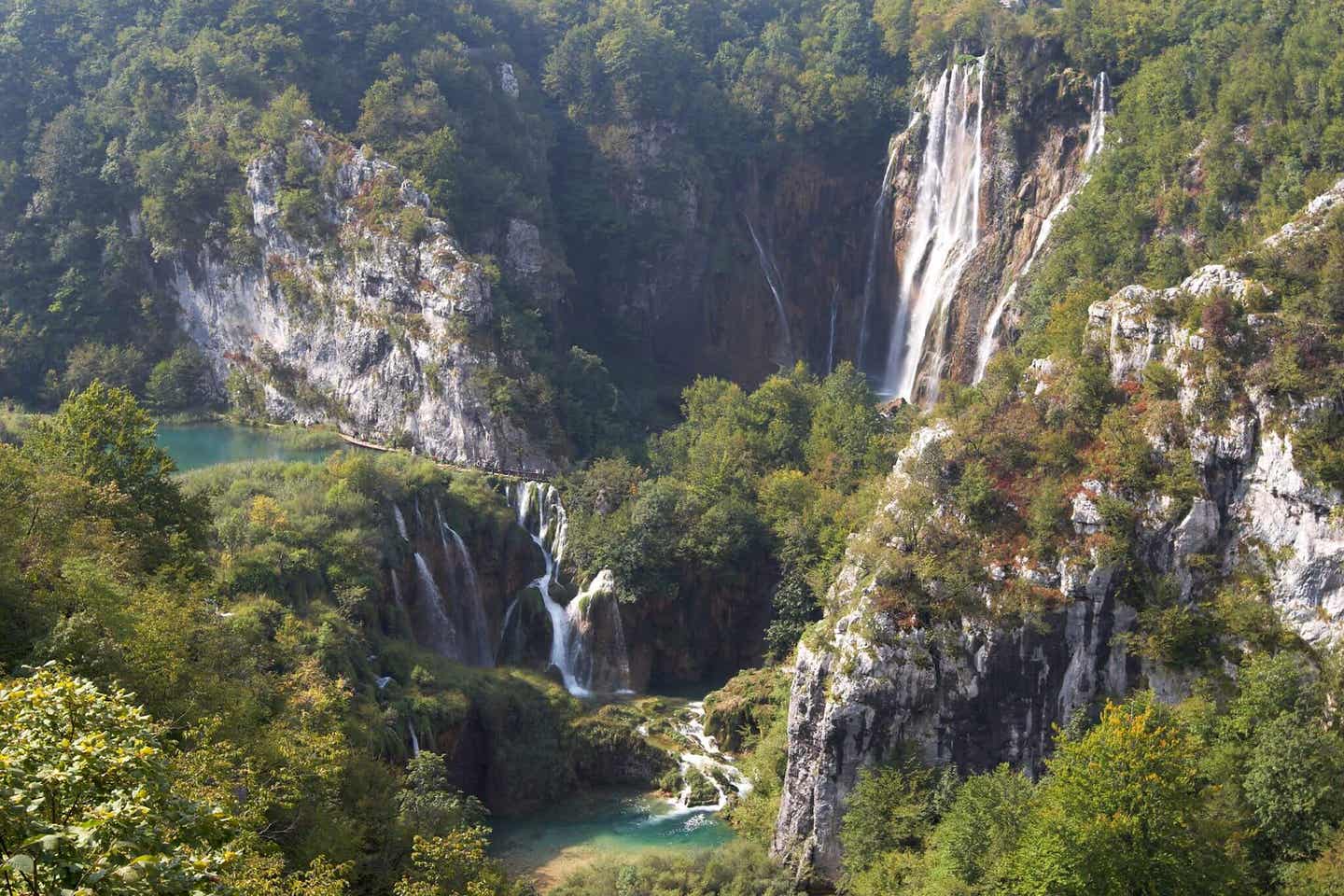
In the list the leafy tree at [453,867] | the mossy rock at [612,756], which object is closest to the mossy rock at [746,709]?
Answer: the mossy rock at [612,756]

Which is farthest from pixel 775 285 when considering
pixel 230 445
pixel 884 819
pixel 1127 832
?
pixel 1127 832

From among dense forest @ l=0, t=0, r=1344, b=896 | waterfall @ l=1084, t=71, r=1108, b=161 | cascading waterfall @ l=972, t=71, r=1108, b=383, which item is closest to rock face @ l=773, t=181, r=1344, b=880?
dense forest @ l=0, t=0, r=1344, b=896

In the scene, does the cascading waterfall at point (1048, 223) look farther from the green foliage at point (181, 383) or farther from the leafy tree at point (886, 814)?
the green foliage at point (181, 383)

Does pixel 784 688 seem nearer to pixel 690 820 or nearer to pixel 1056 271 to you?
pixel 690 820

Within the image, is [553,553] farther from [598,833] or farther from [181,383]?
[181,383]

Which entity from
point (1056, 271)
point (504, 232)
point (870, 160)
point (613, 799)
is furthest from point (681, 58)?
point (613, 799)

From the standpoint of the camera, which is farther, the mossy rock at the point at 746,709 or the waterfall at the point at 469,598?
the waterfall at the point at 469,598

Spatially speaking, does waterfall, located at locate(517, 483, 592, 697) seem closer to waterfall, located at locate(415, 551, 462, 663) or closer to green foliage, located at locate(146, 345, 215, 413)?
waterfall, located at locate(415, 551, 462, 663)
